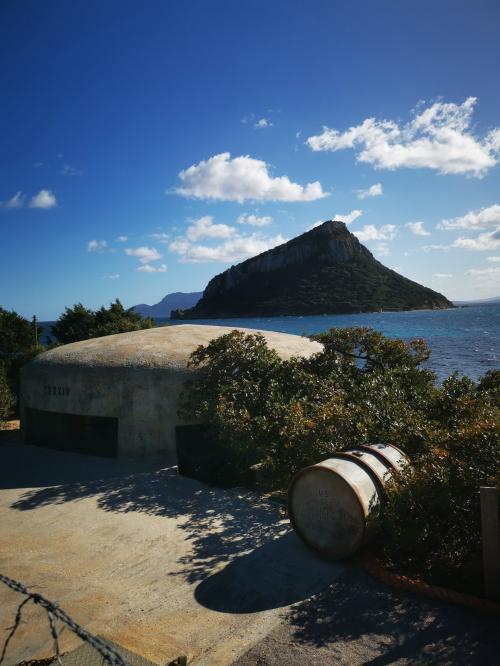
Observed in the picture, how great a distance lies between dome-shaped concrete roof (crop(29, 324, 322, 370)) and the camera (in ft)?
61.9

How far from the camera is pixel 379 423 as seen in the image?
499 inches

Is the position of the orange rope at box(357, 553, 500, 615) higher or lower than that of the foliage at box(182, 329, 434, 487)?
lower

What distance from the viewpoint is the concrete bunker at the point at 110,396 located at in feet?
59.1

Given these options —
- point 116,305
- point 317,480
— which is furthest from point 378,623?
point 116,305

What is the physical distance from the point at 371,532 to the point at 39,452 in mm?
15768

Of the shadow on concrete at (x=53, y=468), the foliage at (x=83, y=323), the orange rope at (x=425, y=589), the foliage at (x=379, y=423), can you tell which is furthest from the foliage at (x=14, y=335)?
the orange rope at (x=425, y=589)

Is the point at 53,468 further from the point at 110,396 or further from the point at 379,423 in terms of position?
the point at 379,423

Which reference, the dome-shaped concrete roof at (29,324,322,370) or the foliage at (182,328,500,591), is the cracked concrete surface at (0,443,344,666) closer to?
the foliage at (182,328,500,591)

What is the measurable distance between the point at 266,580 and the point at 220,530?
2.80m

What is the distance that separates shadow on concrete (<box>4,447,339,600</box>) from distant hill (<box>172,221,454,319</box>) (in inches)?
4923

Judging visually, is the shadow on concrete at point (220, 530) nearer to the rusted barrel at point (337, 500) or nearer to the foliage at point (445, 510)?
the rusted barrel at point (337, 500)

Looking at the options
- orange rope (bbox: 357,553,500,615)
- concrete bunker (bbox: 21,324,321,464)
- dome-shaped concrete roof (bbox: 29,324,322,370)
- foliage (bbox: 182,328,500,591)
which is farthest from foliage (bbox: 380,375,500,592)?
dome-shaped concrete roof (bbox: 29,324,322,370)

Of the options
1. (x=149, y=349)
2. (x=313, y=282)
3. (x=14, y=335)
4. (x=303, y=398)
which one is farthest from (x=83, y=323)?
(x=313, y=282)

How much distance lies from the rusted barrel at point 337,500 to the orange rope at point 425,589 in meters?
0.48
